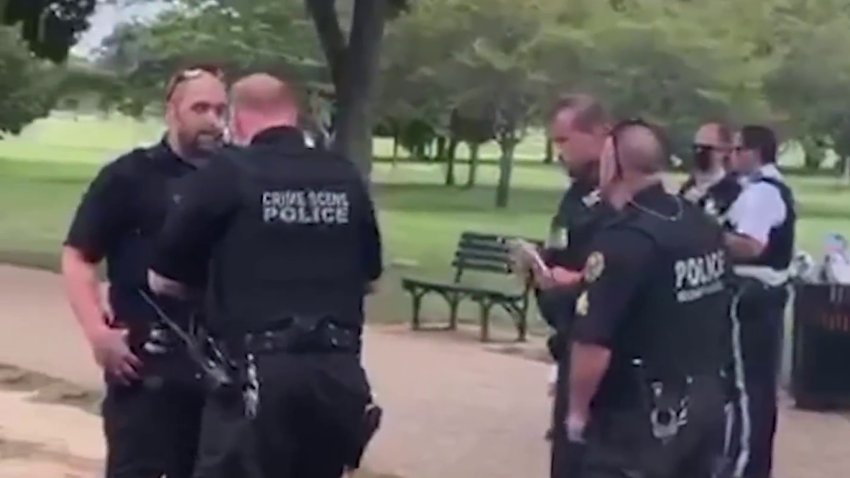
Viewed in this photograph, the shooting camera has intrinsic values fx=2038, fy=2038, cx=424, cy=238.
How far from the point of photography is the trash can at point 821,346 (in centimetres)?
1428

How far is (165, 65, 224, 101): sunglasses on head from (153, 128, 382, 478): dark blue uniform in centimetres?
71

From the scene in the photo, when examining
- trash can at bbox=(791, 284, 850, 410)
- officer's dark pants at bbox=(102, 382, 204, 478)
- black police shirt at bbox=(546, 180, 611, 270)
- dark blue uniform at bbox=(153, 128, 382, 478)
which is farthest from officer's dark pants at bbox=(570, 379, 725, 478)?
trash can at bbox=(791, 284, 850, 410)

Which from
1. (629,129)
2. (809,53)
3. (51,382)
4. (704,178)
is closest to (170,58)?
(809,53)

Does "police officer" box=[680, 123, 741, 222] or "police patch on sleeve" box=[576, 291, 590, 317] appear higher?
"police officer" box=[680, 123, 741, 222]

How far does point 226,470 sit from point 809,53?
153 feet

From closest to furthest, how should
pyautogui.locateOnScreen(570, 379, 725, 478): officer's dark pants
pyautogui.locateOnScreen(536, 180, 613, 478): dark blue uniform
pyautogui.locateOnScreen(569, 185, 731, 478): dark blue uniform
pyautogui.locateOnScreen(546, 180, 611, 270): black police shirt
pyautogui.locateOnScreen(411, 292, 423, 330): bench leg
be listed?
pyautogui.locateOnScreen(569, 185, 731, 478): dark blue uniform → pyautogui.locateOnScreen(570, 379, 725, 478): officer's dark pants → pyautogui.locateOnScreen(546, 180, 611, 270): black police shirt → pyautogui.locateOnScreen(536, 180, 613, 478): dark blue uniform → pyautogui.locateOnScreen(411, 292, 423, 330): bench leg

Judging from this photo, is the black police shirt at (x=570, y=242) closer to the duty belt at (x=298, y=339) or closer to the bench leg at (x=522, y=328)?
the duty belt at (x=298, y=339)

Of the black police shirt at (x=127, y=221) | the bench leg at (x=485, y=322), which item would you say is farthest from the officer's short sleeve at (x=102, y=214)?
the bench leg at (x=485, y=322)

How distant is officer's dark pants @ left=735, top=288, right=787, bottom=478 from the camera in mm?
9414

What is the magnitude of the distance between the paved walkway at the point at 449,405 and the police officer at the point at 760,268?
183 cm

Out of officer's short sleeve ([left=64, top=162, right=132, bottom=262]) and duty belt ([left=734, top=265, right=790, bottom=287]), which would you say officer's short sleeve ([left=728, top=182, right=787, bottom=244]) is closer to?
duty belt ([left=734, top=265, right=790, bottom=287])

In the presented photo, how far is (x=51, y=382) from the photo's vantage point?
1412cm

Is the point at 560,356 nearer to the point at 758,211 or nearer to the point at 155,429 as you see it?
the point at 155,429

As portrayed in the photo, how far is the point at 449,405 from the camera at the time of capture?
544 inches
